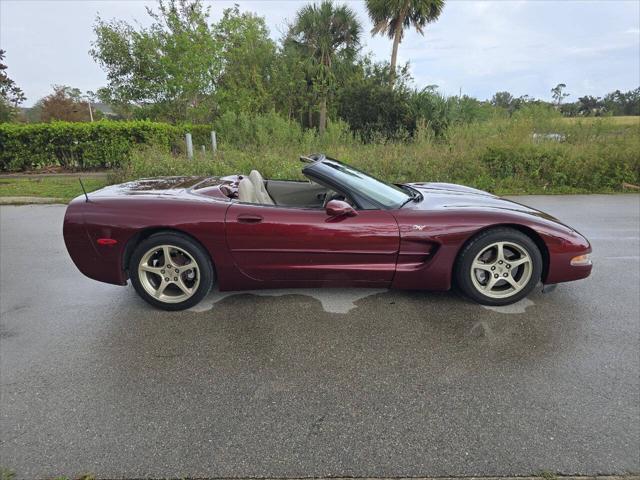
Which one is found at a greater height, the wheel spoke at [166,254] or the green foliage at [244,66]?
the green foliage at [244,66]

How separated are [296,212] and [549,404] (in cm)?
198

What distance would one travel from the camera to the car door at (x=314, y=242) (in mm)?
2938

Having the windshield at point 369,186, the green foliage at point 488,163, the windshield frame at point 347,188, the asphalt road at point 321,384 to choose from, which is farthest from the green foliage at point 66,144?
the windshield frame at point 347,188

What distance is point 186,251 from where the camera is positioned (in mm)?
3018

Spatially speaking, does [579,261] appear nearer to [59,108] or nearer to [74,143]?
[74,143]

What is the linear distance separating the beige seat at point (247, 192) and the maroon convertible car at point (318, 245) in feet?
0.13

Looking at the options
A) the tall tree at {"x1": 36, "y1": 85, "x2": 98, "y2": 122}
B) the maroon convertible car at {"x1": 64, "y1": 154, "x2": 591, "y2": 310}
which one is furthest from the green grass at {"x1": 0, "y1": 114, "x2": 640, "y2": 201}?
the tall tree at {"x1": 36, "y1": 85, "x2": 98, "y2": 122}

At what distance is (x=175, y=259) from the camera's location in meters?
3.11

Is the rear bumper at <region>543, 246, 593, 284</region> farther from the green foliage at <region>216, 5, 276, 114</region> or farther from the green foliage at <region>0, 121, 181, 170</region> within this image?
the green foliage at <region>216, 5, 276, 114</region>

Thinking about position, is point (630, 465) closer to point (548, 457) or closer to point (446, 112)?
point (548, 457)

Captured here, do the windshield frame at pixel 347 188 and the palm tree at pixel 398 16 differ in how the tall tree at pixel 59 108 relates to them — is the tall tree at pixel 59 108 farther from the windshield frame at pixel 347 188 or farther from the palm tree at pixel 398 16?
the windshield frame at pixel 347 188

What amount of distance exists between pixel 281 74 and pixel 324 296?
20510 millimetres

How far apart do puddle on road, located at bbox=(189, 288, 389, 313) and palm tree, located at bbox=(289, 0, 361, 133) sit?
749 inches

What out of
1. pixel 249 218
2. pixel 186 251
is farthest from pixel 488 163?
pixel 186 251
